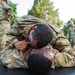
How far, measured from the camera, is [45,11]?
Answer: 33.5m

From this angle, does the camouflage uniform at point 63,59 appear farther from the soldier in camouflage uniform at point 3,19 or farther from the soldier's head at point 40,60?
the soldier in camouflage uniform at point 3,19

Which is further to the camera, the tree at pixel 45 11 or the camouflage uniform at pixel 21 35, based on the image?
the tree at pixel 45 11

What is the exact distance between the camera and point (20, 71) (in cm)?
266

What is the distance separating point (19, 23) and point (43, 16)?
30.1 m

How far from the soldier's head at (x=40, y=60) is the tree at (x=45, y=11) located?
2979 centimetres

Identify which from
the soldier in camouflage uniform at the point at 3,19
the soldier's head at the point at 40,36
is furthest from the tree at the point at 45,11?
the soldier's head at the point at 40,36

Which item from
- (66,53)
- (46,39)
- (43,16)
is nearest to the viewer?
(46,39)

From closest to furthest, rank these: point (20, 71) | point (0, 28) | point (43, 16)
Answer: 1. point (20, 71)
2. point (0, 28)
3. point (43, 16)

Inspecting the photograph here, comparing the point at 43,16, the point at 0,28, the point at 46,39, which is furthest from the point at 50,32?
the point at 43,16

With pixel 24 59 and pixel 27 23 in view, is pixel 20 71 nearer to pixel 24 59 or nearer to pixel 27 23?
pixel 24 59

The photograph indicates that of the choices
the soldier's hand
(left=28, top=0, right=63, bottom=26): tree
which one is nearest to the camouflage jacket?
the soldier's hand

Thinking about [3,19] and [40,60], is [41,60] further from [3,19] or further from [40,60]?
[3,19]

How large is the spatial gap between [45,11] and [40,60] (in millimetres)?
31319

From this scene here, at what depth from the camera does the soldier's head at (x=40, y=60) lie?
93.7 inches
